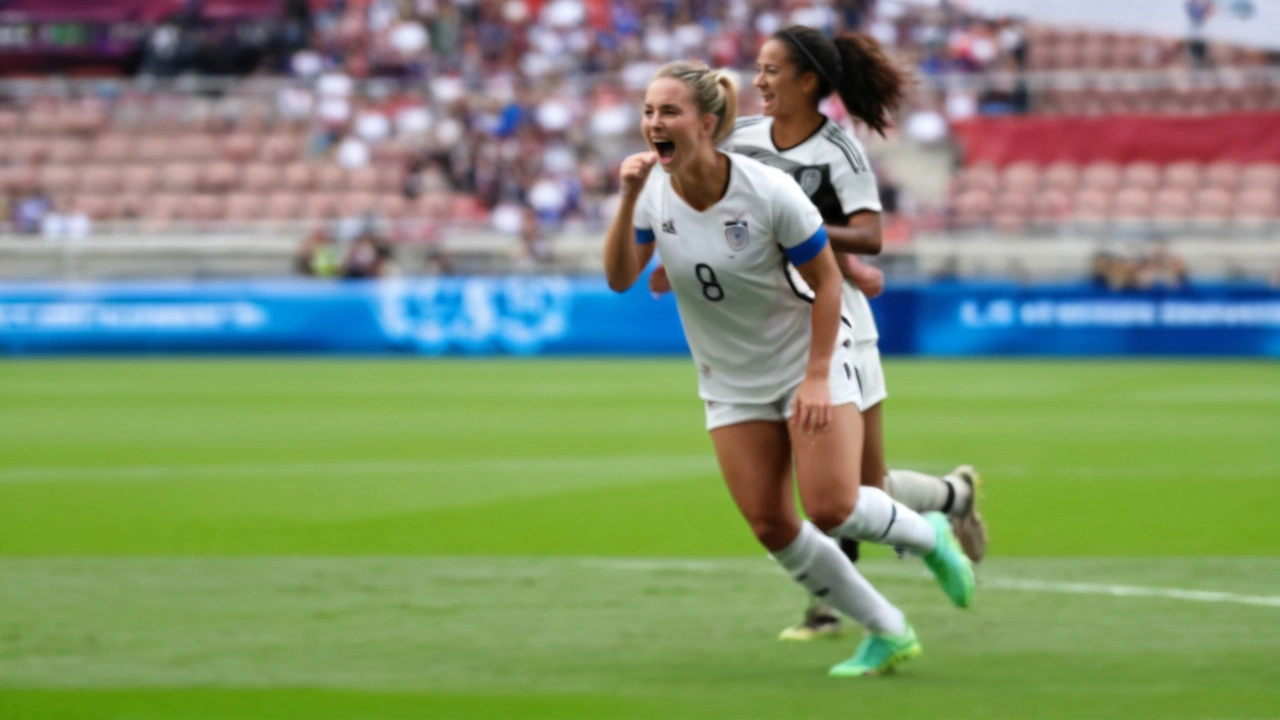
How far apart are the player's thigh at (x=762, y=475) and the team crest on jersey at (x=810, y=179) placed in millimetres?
1020

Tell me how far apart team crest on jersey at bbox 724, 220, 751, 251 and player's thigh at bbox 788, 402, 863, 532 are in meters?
0.61

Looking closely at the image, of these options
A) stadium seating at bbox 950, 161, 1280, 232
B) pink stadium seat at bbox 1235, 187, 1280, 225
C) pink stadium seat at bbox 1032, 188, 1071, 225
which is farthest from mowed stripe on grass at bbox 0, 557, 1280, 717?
pink stadium seat at bbox 1235, 187, 1280, 225

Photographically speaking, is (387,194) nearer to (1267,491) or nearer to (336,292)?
(336,292)

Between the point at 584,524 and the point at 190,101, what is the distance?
78.5 ft

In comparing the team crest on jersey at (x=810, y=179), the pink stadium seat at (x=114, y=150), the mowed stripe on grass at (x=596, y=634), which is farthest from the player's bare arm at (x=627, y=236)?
the pink stadium seat at (x=114, y=150)

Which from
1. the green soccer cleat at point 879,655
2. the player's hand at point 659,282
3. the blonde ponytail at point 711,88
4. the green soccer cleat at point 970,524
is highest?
the blonde ponytail at point 711,88

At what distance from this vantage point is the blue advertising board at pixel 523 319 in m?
24.6

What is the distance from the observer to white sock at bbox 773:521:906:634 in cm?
596

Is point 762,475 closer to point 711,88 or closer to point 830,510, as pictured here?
point 830,510

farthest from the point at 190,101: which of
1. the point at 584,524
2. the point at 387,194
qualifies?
the point at 584,524

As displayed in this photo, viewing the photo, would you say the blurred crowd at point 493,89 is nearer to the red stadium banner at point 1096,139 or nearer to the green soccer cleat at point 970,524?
the red stadium banner at point 1096,139

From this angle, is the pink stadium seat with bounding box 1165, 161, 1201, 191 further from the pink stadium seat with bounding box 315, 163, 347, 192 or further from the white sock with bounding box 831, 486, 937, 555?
the white sock with bounding box 831, 486, 937, 555

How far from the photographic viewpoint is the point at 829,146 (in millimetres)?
6652

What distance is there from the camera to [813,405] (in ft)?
18.8
